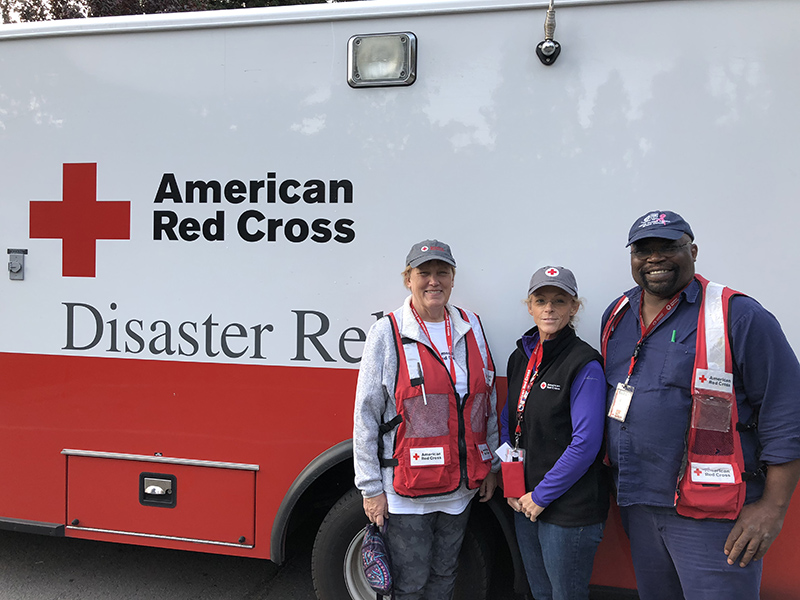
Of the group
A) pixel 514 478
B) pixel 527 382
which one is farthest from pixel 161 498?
pixel 527 382

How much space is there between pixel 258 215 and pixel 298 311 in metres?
0.48

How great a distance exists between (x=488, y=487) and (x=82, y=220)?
7.29ft

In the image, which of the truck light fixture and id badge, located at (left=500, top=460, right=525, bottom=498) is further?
the truck light fixture

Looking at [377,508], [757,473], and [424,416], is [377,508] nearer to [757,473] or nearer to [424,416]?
[424,416]

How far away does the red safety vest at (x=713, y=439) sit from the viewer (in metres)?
1.76

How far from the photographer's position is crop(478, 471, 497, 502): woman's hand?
7.30 feet

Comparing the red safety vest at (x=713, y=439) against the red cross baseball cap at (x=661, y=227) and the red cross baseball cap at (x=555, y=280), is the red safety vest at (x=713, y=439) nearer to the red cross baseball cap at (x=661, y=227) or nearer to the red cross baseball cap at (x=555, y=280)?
the red cross baseball cap at (x=661, y=227)

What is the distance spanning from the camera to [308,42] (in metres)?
2.44

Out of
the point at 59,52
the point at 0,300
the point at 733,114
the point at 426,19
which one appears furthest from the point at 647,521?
the point at 59,52

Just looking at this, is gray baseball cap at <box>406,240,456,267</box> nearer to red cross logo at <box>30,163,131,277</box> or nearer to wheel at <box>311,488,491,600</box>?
wheel at <box>311,488,491,600</box>

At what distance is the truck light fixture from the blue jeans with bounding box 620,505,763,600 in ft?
6.37

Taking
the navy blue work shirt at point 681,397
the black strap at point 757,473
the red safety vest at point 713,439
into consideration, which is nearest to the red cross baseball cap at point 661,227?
the navy blue work shirt at point 681,397

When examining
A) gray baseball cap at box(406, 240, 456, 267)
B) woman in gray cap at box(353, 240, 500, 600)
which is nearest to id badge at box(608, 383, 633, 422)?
woman in gray cap at box(353, 240, 500, 600)

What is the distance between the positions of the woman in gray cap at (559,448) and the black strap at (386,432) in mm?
427
